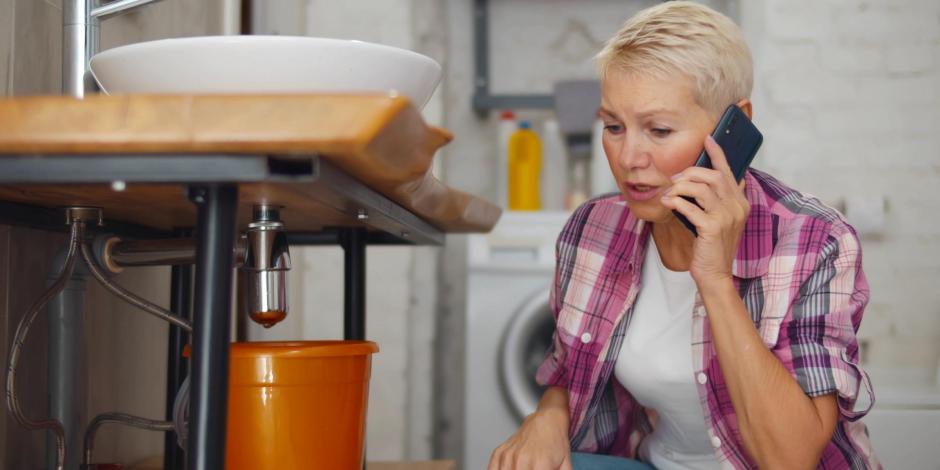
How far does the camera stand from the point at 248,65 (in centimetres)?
75

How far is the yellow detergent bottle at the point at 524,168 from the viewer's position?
2848 mm

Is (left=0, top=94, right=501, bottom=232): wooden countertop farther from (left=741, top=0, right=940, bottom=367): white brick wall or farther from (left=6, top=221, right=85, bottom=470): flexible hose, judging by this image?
(left=741, top=0, right=940, bottom=367): white brick wall

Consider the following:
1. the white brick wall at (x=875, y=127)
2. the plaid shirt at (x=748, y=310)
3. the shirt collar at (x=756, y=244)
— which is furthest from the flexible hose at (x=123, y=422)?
the white brick wall at (x=875, y=127)

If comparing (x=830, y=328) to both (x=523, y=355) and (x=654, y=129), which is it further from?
(x=523, y=355)

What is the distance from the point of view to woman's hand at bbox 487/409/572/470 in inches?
46.9

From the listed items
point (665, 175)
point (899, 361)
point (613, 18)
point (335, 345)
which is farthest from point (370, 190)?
point (613, 18)

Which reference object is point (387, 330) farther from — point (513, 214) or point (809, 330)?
point (809, 330)

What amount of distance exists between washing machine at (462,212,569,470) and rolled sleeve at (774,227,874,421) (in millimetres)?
1416

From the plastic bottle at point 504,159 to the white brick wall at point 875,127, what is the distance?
741 mm

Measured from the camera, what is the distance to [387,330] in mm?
2773

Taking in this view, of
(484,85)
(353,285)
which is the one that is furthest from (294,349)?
(484,85)

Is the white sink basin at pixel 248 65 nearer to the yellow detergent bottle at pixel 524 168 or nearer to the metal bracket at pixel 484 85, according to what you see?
the yellow detergent bottle at pixel 524 168

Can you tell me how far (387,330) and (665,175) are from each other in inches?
68.1

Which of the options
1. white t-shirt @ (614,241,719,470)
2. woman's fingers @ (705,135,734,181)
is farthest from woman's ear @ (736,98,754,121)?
white t-shirt @ (614,241,719,470)
